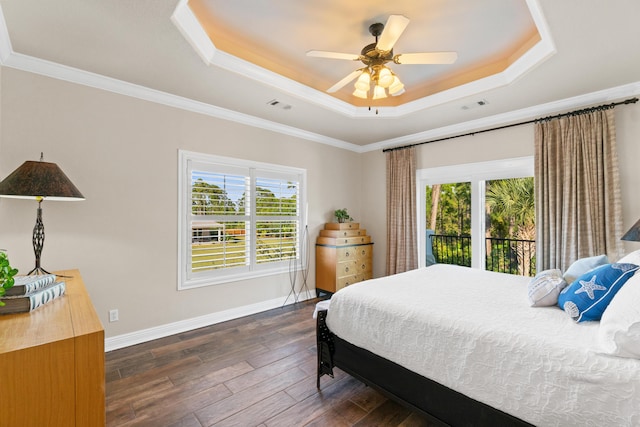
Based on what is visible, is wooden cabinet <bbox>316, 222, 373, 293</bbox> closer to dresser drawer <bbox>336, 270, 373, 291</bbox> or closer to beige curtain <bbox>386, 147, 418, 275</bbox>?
dresser drawer <bbox>336, 270, 373, 291</bbox>

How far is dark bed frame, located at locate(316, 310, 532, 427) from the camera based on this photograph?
1458 mm

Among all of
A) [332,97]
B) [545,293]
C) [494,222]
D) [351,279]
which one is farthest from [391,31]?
[351,279]

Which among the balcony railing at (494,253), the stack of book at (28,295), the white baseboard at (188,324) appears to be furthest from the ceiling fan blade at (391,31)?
the white baseboard at (188,324)

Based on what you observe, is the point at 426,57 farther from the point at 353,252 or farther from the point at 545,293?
the point at 353,252

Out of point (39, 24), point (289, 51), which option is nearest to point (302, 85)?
point (289, 51)

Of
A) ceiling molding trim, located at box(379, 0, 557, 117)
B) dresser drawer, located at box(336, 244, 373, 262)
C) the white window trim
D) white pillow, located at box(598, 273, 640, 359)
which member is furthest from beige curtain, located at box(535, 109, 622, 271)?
dresser drawer, located at box(336, 244, 373, 262)

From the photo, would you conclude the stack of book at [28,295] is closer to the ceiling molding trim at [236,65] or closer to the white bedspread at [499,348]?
the white bedspread at [499,348]

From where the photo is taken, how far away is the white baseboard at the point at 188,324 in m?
2.84

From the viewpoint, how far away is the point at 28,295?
1.34 m

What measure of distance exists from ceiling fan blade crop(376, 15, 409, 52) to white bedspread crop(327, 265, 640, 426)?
1773 millimetres

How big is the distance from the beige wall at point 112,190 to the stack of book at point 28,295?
1.26 metres

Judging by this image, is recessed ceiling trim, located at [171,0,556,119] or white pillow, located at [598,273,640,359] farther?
recessed ceiling trim, located at [171,0,556,119]

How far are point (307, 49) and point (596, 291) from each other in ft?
8.94

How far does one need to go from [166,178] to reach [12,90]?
129 centimetres
